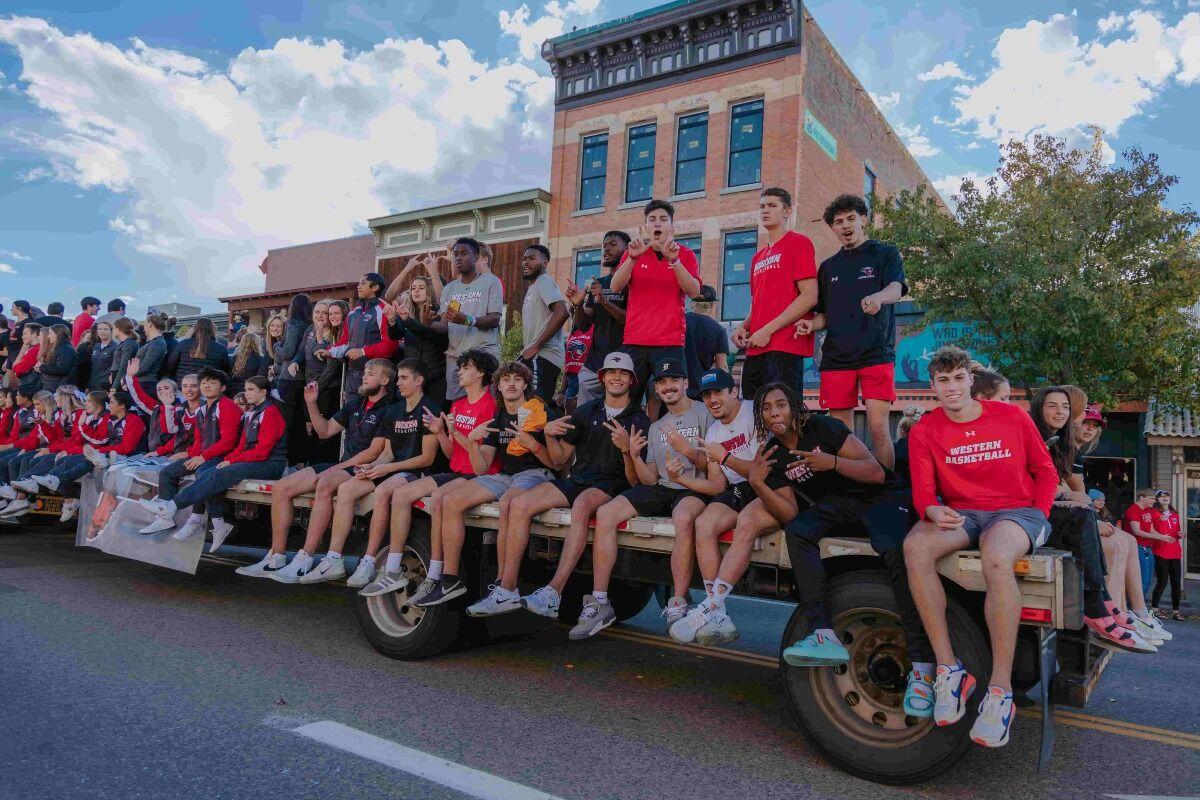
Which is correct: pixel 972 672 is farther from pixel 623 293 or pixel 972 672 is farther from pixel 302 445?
pixel 302 445

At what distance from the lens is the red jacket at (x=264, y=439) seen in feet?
23.9

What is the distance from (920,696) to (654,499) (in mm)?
1945

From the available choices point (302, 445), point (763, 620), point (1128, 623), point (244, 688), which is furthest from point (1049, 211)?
point (244, 688)

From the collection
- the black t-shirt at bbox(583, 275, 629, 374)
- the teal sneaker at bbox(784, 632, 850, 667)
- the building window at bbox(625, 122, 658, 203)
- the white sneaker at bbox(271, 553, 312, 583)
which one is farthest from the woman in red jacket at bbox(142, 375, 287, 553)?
the building window at bbox(625, 122, 658, 203)

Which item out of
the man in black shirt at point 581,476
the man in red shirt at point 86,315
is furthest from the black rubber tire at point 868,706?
the man in red shirt at point 86,315

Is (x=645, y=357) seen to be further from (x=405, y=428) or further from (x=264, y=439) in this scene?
(x=264, y=439)

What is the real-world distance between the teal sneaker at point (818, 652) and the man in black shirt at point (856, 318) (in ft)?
5.95

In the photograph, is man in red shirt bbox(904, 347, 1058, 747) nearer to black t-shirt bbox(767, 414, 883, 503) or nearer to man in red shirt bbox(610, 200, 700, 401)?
black t-shirt bbox(767, 414, 883, 503)

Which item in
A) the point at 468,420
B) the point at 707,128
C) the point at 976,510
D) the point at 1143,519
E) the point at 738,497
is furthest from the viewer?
the point at 707,128

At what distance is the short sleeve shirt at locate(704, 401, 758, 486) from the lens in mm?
5184

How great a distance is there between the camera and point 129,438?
30.1 feet

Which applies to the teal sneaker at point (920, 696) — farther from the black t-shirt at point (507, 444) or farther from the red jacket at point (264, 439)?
the red jacket at point (264, 439)

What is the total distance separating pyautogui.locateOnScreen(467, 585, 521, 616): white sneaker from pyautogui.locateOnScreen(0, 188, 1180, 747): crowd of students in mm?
14

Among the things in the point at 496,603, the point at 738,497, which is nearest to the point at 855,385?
the point at 738,497
